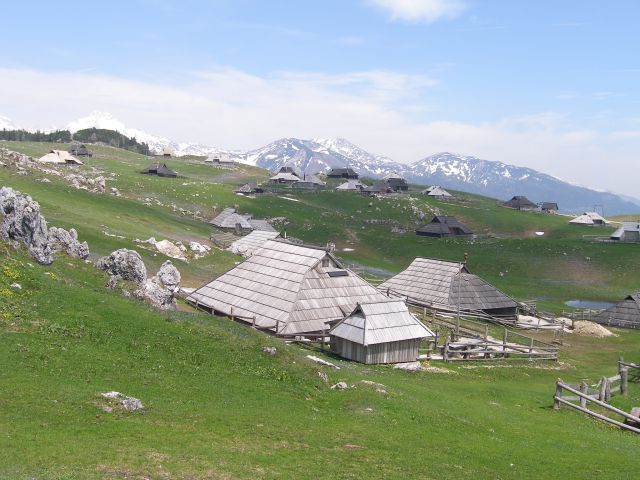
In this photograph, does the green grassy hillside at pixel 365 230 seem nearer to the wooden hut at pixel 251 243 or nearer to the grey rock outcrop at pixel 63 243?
the wooden hut at pixel 251 243

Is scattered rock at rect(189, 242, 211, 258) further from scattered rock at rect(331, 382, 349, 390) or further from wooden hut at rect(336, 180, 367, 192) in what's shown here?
wooden hut at rect(336, 180, 367, 192)

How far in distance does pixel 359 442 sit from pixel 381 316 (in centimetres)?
1801

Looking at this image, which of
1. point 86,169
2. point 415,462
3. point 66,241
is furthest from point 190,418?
point 86,169

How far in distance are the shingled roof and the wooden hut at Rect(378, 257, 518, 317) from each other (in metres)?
21.5

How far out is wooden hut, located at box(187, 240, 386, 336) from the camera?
1665 inches

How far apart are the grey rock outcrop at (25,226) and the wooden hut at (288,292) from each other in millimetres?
13517

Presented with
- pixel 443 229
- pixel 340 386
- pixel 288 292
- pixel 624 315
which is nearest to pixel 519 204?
pixel 443 229

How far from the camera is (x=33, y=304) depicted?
29484mm

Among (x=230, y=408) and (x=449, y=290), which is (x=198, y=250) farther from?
(x=230, y=408)

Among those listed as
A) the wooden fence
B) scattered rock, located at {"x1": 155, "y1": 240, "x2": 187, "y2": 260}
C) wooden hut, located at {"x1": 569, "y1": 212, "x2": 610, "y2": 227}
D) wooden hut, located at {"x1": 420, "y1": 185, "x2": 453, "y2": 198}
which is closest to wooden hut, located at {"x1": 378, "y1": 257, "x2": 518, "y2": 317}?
the wooden fence

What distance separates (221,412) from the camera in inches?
930

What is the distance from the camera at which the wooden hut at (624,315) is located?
2729 inches

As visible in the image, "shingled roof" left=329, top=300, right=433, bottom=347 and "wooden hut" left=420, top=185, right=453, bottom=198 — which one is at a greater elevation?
"wooden hut" left=420, top=185, right=453, bottom=198

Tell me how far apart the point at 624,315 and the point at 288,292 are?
4933 centimetres
